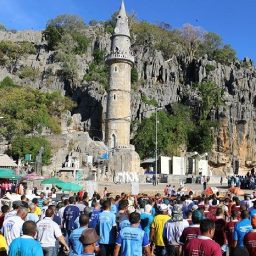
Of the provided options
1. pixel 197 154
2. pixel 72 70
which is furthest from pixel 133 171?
pixel 72 70

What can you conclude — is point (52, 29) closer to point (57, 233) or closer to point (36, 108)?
point (36, 108)

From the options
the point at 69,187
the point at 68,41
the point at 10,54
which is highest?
the point at 68,41

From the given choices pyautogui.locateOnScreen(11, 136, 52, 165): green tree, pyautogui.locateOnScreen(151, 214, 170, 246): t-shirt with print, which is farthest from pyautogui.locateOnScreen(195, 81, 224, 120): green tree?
pyautogui.locateOnScreen(151, 214, 170, 246): t-shirt with print

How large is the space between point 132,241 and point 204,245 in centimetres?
199

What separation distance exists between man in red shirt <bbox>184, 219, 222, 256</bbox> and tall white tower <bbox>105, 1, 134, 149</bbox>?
154 ft

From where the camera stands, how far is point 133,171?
4981 centimetres

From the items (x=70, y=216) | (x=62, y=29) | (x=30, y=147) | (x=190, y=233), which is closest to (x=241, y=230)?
(x=190, y=233)

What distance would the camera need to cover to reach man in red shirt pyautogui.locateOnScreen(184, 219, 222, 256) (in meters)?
5.60

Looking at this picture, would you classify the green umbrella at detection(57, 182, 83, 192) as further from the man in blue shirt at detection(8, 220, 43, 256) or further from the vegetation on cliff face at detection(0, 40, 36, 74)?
the vegetation on cliff face at detection(0, 40, 36, 74)

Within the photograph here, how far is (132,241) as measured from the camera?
7.41 metres

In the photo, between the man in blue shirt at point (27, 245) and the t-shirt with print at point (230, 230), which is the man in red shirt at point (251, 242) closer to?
the t-shirt with print at point (230, 230)

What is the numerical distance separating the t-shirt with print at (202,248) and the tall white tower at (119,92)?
47.1 m

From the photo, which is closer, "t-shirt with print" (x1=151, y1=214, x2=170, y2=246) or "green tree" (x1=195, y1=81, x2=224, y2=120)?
"t-shirt with print" (x1=151, y1=214, x2=170, y2=246)

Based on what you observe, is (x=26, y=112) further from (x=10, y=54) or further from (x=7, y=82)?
(x=10, y=54)
